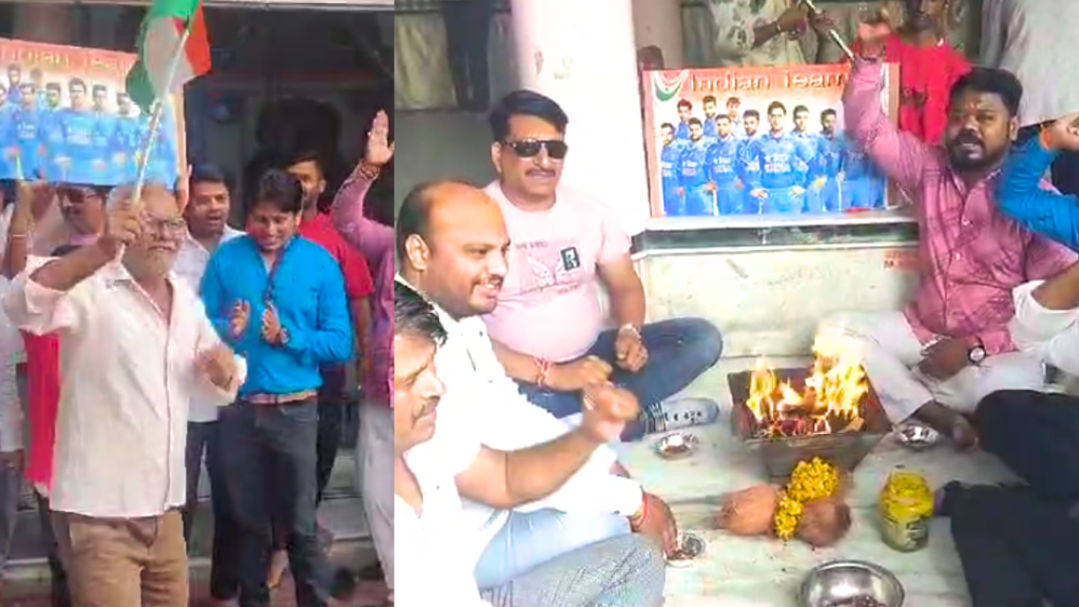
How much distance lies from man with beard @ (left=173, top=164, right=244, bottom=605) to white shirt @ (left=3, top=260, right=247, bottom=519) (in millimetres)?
24

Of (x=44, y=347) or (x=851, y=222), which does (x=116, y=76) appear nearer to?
(x=44, y=347)

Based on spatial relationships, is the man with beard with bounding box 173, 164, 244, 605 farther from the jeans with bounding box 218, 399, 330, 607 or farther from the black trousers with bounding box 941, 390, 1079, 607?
the black trousers with bounding box 941, 390, 1079, 607

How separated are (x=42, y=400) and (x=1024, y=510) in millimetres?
1401

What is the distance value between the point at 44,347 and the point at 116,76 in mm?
392

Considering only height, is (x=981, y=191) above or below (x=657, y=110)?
below

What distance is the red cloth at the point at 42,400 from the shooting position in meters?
1.97

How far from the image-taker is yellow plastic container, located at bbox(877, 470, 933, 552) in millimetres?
2025

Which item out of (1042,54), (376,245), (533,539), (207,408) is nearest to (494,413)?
(533,539)

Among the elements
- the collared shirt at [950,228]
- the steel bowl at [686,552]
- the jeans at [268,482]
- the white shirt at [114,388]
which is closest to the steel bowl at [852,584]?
the steel bowl at [686,552]

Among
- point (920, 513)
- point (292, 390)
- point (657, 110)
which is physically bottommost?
point (920, 513)

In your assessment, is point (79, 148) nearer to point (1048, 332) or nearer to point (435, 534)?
point (435, 534)

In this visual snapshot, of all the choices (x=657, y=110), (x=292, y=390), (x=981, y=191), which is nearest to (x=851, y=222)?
(x=981, y=191)

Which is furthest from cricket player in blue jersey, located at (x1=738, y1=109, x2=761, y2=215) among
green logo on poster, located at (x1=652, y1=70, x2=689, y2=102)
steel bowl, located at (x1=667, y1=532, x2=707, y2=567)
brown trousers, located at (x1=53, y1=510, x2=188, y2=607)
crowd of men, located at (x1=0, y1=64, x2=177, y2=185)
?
brown trousers, located at (x1=53, y1=510, x2=188, y2=607)

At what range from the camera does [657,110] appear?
2066 mm
